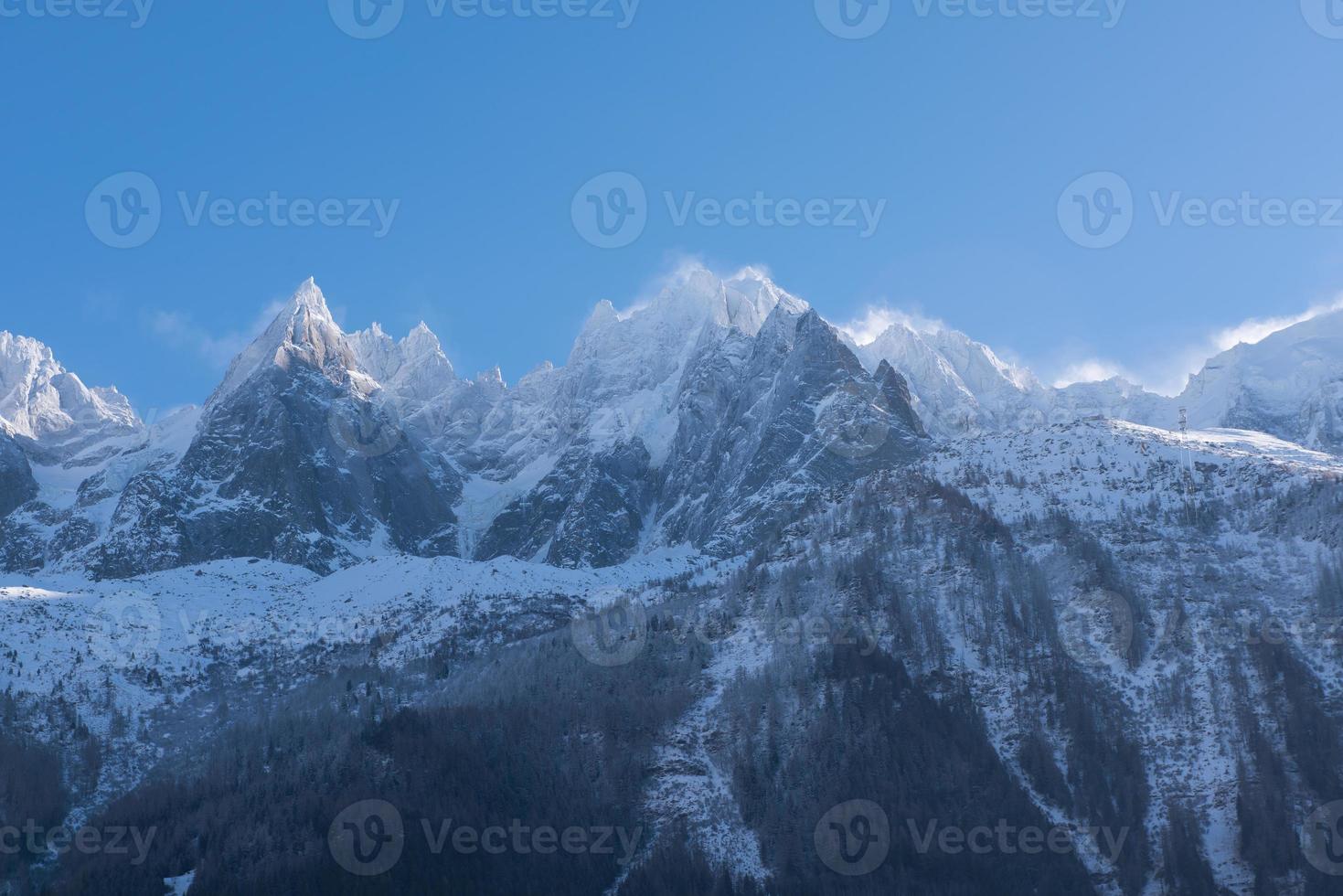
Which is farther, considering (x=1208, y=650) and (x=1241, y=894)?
(x=1208, y=650)

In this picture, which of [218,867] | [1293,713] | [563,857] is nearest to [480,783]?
[563,857]

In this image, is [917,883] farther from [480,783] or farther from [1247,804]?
[480,783]

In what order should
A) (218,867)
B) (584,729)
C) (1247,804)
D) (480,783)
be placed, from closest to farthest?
(218,867) < (1247,804) < (480,783) < (584,729)

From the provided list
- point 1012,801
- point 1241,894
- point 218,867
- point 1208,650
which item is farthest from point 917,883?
point 218,867

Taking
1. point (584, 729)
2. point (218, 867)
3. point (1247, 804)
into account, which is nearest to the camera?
point (218, 867)

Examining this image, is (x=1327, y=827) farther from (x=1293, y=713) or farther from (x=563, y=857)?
(x=563, y=857)

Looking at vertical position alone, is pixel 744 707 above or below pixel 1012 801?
above

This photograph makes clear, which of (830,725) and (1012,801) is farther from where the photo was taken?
(830,725)

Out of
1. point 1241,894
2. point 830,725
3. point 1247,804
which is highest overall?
point 830,725

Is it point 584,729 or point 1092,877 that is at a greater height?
point 584,729

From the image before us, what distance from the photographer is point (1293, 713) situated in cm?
18112

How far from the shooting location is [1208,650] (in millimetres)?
196625

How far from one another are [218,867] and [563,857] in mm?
37138

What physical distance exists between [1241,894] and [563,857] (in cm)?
7298
